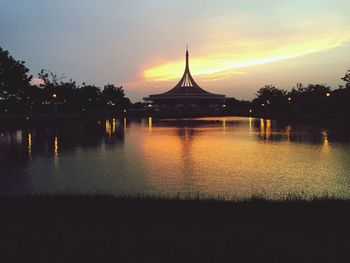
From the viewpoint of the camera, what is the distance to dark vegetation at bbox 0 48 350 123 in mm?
57688

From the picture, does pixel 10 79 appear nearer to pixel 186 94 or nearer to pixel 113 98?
pixel 113 98

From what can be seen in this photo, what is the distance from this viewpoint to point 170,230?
27.5 ft

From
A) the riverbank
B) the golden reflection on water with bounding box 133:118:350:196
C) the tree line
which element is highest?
the tree line

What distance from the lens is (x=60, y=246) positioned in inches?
280

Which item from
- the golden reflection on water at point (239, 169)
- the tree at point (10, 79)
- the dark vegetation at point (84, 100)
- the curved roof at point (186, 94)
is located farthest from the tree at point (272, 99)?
the golden reflection on water at point (239, 169)

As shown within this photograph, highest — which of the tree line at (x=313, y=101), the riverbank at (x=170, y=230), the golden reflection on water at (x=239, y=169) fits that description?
the tree line at (x=313, y=101)

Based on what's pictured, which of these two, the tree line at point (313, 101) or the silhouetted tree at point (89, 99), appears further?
the silhouetted tree at point (89, 99)

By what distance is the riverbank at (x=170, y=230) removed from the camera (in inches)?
266

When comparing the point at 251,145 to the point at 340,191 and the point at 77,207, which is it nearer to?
the point at 340,191

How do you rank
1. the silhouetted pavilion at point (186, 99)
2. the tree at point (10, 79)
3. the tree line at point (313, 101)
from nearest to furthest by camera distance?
1. the tree at point (10, 79)
2. the tree line at point (313, 101)
3. the silhouetted pavilion at point (186, 99)

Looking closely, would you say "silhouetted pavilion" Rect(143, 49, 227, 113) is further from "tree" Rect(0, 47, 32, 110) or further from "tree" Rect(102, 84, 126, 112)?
"tree" Rect(0, 47, 32, 110)

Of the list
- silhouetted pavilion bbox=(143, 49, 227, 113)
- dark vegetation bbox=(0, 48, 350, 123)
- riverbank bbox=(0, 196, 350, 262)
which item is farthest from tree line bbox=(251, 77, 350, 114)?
riverbank bbox=(0, 196, 350, 262)

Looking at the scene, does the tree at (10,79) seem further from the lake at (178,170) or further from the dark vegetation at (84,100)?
the lake at (178,170)

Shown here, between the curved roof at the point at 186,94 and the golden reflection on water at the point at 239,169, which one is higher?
the curved roof at the point at 186,94
